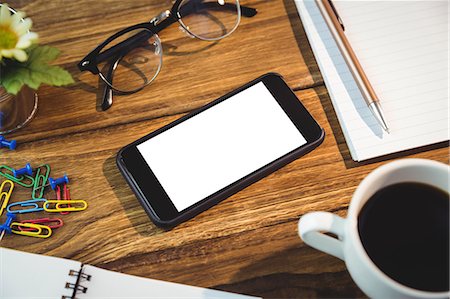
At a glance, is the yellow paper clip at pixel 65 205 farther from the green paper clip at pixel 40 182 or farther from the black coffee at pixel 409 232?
the black coffee at pixel 409 232

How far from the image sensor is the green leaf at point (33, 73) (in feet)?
2.41

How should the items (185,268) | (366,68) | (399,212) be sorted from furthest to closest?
1. (366,68)
2. (185,268)
3. (399,212)

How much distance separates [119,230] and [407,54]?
1.61 ft

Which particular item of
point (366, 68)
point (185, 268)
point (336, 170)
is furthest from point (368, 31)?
point (185, 268)

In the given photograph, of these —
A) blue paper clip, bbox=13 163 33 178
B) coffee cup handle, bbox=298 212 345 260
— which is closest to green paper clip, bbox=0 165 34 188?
blue paper clip, bbox=13 163 33 178

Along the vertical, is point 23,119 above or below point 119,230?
above

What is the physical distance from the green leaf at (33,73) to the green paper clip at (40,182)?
136mm

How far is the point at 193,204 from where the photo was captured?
2.53 ft

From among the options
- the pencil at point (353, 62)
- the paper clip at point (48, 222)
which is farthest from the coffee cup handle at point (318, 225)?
the paper clip at point (48, 222)

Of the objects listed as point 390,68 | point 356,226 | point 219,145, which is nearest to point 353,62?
point 390,68

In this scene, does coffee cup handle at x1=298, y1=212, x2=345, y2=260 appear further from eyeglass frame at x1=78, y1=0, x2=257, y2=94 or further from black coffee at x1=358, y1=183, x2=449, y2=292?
eyeglass frame at x1=78, y1=0, x2=257, y2=94

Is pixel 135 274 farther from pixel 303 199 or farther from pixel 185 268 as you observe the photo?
pixel 303 199

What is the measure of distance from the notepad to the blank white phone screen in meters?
0.09

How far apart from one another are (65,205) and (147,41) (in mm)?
288
